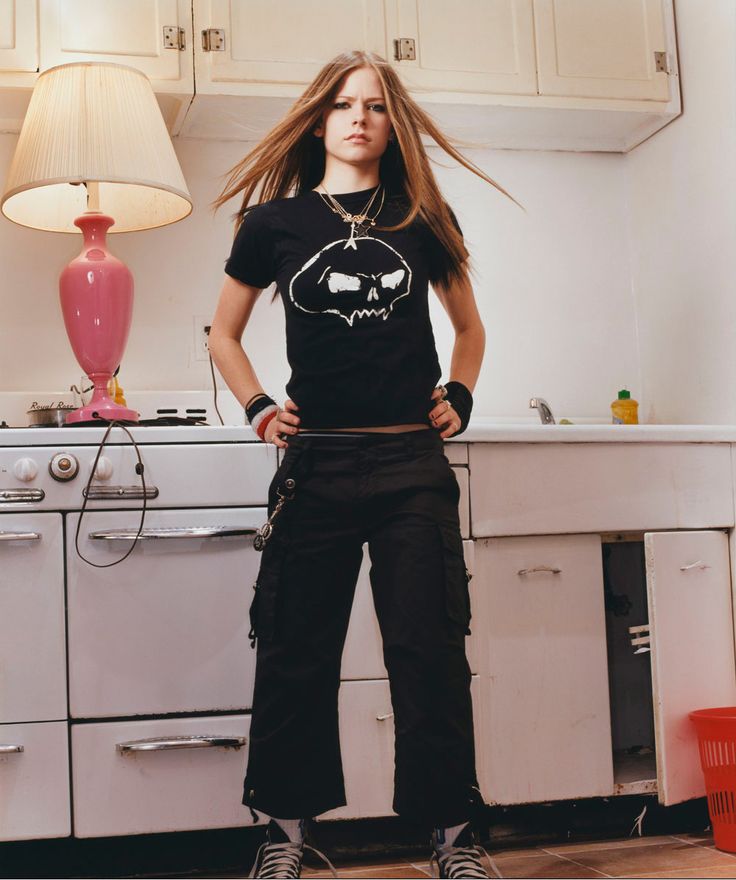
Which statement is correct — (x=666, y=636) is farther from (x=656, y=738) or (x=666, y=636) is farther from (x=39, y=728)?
(x=39, y=728)

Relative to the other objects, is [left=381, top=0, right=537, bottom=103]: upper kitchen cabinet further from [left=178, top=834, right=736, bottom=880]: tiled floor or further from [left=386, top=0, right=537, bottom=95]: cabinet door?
[left=178, top=834, right=736, bottom=880]: tiled floor

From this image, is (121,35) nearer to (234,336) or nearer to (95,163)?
(95,163)

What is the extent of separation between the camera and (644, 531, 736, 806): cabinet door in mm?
2033

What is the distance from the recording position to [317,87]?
163cm

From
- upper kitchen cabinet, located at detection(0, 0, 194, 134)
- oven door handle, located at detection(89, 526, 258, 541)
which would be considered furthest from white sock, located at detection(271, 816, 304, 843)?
upper kitchen cabinet, located at detection(0, 0, 194, 134)

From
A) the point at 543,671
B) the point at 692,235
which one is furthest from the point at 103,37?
the point at 543,671

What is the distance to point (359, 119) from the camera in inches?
62.2

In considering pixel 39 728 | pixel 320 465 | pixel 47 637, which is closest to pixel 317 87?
pixel 320 465

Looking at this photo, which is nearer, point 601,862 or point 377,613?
point 377,613

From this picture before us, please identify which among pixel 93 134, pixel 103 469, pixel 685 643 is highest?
pixel 93 134

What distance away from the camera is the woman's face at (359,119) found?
1586 mm

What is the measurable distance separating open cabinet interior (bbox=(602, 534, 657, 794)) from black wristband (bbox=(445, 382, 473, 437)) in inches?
36.4

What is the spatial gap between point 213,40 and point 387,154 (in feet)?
2.95

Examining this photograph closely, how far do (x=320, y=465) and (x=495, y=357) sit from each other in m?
1.36
